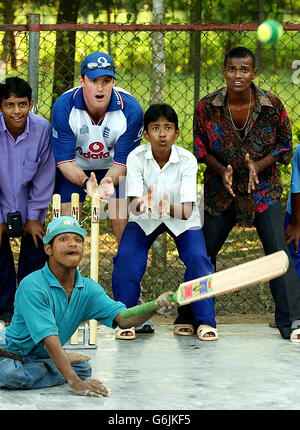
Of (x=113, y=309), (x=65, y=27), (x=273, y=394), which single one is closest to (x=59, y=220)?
(x=113, y=309)

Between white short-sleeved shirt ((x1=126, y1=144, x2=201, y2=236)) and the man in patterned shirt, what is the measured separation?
193 mm

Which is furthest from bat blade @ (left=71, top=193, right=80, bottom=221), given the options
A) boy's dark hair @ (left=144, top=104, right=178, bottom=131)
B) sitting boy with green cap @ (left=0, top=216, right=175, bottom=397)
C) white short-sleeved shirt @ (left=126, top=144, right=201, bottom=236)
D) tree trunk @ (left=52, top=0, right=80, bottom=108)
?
tree trunk @ (left=52, top=0, right=80, bottom=108)

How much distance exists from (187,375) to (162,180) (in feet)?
4.98

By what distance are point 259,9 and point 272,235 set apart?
6572 mm

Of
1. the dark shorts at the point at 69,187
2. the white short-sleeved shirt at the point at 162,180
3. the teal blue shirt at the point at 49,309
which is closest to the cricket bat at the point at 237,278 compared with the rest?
the teal blue shirt at the point at 49,309

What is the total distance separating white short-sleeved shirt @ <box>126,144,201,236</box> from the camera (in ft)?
21.2

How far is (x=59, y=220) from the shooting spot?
5180 mm

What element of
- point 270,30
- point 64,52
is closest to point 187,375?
point 270,30

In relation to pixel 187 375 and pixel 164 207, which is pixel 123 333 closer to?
pixel 164 207

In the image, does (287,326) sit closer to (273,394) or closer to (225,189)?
(225,189)

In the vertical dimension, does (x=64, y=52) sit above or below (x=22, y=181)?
above

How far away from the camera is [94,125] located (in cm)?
657

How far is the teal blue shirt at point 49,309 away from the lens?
5.09 m

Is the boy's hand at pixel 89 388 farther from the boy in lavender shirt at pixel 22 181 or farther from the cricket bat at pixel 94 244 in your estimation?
the boy in lavender shirt at pixel 22 181
